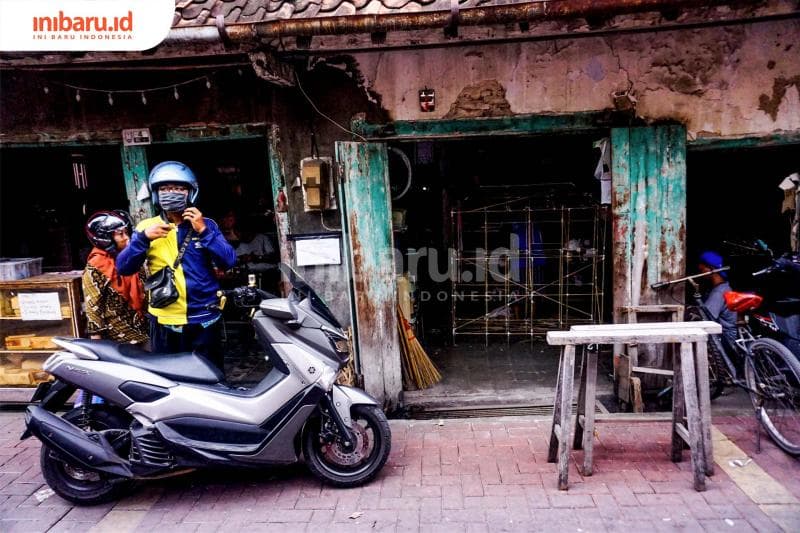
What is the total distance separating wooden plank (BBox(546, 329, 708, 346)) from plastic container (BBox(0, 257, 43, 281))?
5.30m

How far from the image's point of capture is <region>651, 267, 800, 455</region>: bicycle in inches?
164

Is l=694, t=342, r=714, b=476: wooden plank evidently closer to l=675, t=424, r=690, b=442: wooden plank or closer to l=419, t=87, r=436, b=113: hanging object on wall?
l=675, t=424, r=690, b=442: wooden plank

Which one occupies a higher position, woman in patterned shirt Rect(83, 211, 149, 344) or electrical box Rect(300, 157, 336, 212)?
electrical box Rect(300, 157, 336, 212)

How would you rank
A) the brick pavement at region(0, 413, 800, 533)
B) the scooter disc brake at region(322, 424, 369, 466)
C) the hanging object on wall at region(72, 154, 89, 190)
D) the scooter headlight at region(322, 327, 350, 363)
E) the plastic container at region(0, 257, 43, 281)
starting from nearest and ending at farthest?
the brick pavement at region(0, 413, 800, 533)
the scooter headlight at region(322, 327, 350, 363)
the scooter disc brake at region(322, 424, 369, 466)
the plastic container at region(0, 257, 43, 281)
the hanging object on wall at region(72, 154, 89, 190)

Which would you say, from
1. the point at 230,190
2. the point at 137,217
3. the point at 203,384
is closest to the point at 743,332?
the point at 203,384

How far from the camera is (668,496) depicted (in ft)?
12.4

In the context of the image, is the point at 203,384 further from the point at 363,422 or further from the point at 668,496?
the point at 668,496

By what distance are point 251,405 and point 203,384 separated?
38 cm

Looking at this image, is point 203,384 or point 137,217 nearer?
point 203,384

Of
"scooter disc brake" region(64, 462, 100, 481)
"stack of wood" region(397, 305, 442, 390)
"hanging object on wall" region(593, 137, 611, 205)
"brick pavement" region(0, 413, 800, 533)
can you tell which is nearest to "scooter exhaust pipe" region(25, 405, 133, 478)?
"scooter disc brake" region(64, 462, 100, 481)

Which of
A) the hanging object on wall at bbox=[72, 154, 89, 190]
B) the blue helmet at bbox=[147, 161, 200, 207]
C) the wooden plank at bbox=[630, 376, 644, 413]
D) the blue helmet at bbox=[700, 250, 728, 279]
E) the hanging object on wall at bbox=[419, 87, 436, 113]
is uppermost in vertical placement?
the hanging object on wall at bbox=[419, 87, 436, 113]

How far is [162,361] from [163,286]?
662 millimetres

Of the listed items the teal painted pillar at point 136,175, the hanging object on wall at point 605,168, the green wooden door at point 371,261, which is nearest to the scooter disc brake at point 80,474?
the green wooden door at point 371,261

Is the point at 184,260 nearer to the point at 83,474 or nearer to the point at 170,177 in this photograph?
the point at 170,177
